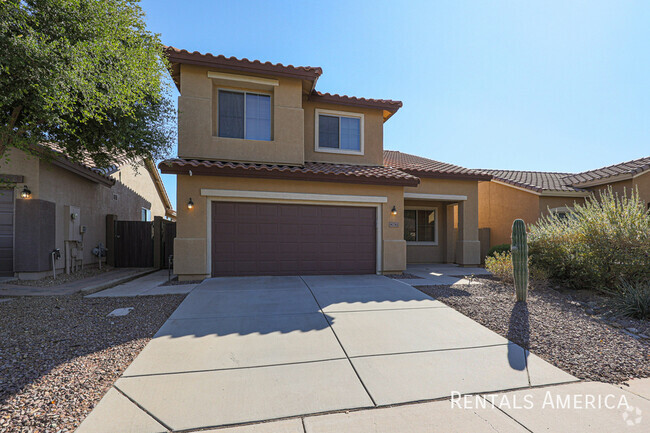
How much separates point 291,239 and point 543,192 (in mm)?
12010

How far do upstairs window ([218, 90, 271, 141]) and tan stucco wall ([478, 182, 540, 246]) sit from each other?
40.6ft

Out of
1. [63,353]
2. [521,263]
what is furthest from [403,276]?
[63,353]

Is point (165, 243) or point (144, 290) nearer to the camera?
point (144, 290)

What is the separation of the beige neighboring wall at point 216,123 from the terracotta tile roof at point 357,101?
3.22ft

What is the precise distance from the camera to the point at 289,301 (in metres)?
6.36

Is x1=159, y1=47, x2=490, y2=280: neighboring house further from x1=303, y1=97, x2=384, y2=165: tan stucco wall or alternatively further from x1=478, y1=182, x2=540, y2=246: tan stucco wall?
x1=478, y1=182, x2=540, y2=246: tan stucco wall

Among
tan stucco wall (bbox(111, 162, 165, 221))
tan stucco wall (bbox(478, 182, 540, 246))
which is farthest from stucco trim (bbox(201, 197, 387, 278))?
tan stucco wall (bbox(478, 182, 540, 246))

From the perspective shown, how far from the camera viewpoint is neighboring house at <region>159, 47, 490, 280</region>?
8.93 metres

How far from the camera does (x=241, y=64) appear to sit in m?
9.42

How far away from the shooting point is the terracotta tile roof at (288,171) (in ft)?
28.0

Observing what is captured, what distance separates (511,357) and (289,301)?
13.2ft

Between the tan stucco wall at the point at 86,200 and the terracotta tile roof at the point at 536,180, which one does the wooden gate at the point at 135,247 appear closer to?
the tan stucco wall at the point at 86,200

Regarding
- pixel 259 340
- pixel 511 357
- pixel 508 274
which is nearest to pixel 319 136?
pixel 508 274

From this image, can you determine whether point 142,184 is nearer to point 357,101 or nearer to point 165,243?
point 165,243
